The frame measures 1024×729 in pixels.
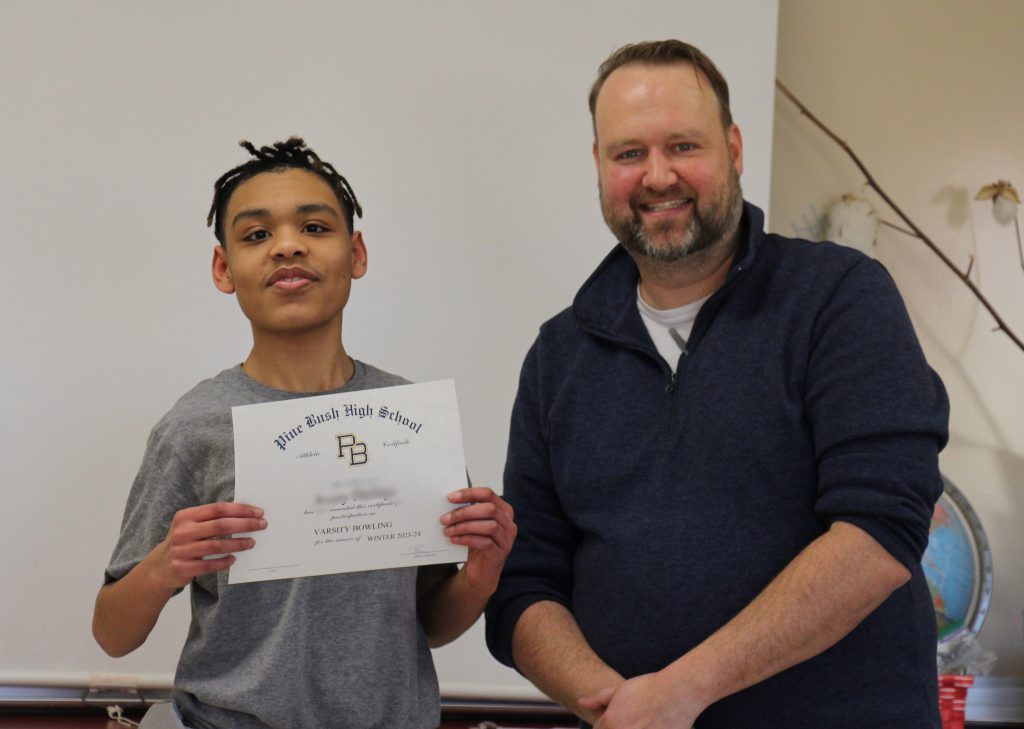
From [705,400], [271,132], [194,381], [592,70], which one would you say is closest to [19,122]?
[271,132]

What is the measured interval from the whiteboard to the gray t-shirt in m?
1.05

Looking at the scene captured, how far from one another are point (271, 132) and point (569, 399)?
51.2 inches

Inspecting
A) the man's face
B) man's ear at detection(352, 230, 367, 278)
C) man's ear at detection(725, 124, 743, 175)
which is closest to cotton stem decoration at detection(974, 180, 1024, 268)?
man's ear at detection(725, 124, 743, 175)

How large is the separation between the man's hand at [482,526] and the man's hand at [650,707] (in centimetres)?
26

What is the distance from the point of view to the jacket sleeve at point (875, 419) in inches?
53.7

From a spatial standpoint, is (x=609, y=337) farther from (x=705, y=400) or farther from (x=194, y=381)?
(x=194, y=381)

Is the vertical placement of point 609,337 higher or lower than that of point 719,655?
higher

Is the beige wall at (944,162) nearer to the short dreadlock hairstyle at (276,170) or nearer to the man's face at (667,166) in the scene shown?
the man's face at (667,166)

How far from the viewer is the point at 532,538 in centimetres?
171

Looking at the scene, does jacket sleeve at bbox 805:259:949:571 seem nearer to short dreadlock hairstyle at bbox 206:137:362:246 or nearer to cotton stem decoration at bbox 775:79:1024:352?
short dreadlock hairstyle at bbox 206:137:362:246

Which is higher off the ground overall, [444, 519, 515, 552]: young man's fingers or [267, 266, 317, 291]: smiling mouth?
[267, 266, 317, 291]: smiling mouth

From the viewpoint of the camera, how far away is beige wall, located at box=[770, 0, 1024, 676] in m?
3.06

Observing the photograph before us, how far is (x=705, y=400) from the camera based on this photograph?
1540mm
